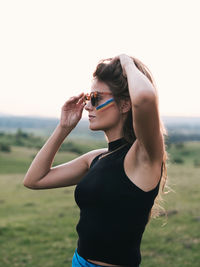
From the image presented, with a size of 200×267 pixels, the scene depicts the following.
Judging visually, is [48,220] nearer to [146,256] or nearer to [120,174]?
[146,256]

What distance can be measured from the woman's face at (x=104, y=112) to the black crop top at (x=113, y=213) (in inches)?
9.6

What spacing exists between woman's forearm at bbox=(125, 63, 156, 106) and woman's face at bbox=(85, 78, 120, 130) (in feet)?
1.13

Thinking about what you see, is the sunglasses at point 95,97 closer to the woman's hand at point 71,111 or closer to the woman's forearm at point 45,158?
the woman's hand at point 71,111

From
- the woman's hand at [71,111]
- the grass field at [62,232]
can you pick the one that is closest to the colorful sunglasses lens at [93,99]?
the woman's hand at [71,111]

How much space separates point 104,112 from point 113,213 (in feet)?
2.30

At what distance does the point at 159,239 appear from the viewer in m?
8.99

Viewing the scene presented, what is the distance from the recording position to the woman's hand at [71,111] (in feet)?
10.8

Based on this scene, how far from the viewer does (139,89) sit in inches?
89.1

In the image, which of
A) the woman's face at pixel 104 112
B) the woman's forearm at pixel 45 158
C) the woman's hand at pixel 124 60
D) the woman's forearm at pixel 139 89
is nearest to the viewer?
the woman's forearm at pixel 139 89

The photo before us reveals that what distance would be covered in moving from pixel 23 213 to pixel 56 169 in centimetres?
1162

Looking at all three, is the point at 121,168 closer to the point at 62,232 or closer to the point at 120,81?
the point at 120,81

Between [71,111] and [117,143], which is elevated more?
[71,111]

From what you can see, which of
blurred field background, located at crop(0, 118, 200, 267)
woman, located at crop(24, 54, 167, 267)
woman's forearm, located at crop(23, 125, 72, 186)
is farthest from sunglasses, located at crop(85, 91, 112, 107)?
blurred field background, located at crop(0, 118, 200, 267)

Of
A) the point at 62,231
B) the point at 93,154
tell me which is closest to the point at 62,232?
the point at 62,231
